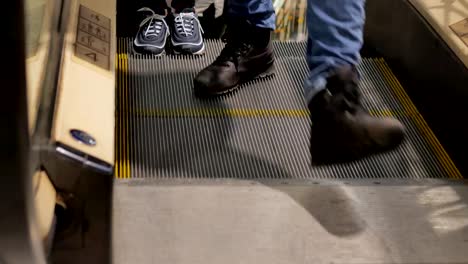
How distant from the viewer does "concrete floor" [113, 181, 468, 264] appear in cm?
171

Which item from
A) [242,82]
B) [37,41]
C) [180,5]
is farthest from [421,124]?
[37,41]

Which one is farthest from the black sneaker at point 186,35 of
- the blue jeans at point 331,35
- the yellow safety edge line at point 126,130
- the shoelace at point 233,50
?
the blue jeans at point 331,35

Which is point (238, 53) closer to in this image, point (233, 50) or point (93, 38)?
point (233, 50)

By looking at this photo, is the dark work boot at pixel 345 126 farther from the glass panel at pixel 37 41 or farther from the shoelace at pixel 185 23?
the shoelace at pixel 185 23

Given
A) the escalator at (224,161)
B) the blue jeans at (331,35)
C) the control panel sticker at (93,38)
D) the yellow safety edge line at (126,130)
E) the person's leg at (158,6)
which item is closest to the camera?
the escalator at (224,161)

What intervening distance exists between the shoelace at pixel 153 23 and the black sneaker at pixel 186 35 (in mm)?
52

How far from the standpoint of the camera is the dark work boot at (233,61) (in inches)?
92.4

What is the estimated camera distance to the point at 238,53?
2359 millimetres

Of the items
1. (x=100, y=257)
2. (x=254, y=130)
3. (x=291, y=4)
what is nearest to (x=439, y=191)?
(x=254, y=130)

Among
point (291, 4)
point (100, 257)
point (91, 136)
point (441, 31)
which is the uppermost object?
point (91, 136)

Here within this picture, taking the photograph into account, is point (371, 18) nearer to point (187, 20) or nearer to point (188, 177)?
point (187, 20)

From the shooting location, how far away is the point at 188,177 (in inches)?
79.9

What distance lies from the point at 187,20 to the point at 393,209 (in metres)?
1.17

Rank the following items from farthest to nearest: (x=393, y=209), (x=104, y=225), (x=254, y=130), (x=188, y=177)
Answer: (x=254, y=130), (x=188, y=177), (x=393, y=209), (x=104, y=225)
